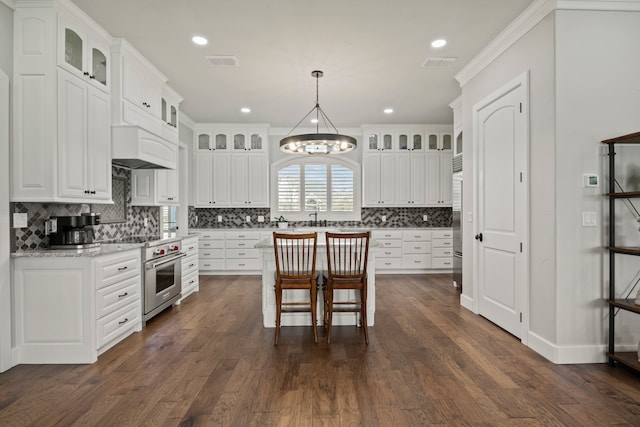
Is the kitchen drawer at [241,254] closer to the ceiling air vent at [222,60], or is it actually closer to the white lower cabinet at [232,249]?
the white lower cabinet at [232,249]

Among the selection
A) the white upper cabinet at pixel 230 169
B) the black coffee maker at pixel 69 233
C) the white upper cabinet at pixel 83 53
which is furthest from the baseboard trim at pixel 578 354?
the white upper cabinet at pixel 230 169

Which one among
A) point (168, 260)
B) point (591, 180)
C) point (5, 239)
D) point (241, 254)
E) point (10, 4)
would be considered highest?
point (10, 4)

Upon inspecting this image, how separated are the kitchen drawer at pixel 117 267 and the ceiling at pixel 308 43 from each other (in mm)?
2176

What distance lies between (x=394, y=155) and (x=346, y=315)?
4.18 m

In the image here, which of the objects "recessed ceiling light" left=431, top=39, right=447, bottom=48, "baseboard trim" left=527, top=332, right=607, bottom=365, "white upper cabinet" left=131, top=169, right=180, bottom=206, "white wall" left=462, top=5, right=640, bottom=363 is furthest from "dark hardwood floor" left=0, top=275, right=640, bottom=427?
"recessed ceiling light" left=431, top=39, right=447, bottom=48

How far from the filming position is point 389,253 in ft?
22.8

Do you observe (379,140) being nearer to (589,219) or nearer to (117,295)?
(589,219)

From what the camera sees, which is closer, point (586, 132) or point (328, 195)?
point (586, 132)

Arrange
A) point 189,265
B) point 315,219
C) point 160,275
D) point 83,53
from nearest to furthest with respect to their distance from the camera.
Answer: point 83,53 < point 160,275 < point 189,265 < point 315,219

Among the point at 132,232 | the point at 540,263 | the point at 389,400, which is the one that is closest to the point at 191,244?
the point at 132,232

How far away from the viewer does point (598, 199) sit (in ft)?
9.53

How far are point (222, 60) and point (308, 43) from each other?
3.48ft

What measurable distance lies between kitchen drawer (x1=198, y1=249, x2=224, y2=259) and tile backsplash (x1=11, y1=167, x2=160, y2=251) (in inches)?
58.0

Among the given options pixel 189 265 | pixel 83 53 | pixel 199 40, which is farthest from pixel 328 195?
pixel 83 53
